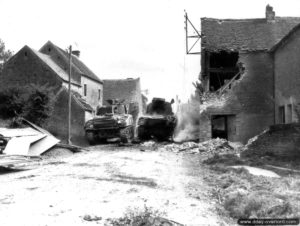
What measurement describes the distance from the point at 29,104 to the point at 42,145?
11.3 m

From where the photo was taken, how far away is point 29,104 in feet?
95.0

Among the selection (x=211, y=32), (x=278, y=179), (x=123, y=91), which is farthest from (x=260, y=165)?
(x=123, y=91)

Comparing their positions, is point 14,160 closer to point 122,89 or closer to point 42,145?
point 42,145

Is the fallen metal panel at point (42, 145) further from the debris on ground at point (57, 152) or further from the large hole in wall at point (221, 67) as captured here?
the large hole in wall at point (221, 67)

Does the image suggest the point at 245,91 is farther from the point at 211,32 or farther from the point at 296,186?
the point at 296,186

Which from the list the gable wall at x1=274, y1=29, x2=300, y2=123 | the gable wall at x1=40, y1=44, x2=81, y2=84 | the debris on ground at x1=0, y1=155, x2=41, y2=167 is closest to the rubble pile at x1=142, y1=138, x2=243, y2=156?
the gable wall at x1=274, y1=29, x2=300, y2=123

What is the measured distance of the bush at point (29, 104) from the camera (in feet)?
94.5

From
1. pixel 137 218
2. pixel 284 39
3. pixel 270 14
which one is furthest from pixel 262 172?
pixel 270 14

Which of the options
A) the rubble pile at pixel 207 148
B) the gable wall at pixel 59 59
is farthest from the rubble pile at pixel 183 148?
the gable wall at pixel 59 59

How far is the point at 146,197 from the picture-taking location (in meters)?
8.11

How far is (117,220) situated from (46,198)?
222 centimetres

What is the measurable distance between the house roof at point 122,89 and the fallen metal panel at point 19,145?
32998mm

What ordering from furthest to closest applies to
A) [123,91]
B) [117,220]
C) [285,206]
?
[123,91]
[285,206]
[117,220]

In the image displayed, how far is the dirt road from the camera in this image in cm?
656
